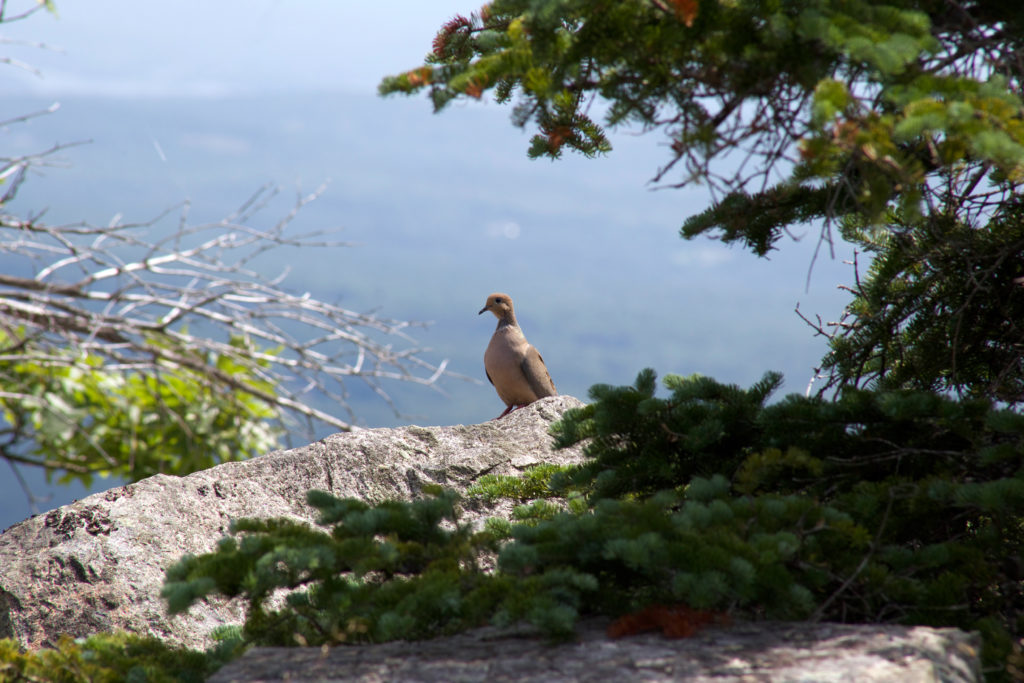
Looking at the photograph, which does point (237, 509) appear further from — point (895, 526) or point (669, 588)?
point (895, 526)

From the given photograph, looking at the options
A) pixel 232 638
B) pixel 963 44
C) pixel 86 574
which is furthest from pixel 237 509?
pixel 963 44

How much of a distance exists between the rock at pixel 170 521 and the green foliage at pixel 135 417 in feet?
9.08

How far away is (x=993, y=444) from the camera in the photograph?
416 centimetres

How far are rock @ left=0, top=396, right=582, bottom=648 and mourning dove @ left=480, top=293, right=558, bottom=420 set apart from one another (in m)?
2.00

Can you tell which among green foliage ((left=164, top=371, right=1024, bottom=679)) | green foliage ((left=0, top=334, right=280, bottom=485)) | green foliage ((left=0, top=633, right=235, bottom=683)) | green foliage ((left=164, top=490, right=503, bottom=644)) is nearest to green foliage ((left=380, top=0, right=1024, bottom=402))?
green foliage ((left=164, top=371, right=1024, bottom=679))

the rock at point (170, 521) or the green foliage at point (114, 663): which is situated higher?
the rock at point (170, 521)

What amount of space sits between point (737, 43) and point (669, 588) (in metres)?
2.28

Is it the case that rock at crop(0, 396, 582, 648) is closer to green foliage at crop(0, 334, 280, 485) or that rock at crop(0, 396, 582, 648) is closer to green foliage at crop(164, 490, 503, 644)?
green foliage at crop(164, 490, 503, 644)

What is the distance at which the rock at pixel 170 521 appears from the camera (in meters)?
5.06

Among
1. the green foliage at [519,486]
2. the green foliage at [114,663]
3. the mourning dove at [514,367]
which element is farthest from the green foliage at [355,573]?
the mourning dove at [514,367]

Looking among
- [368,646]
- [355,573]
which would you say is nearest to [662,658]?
[368,646]

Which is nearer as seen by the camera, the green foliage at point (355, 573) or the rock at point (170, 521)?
the green foliage at point (355, 573)

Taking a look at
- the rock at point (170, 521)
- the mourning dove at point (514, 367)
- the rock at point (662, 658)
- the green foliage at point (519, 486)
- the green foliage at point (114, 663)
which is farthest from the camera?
the mourning dove at point (514, 367)

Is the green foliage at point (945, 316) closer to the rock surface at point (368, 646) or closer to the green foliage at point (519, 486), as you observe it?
the green foliage at point (519, 486)
